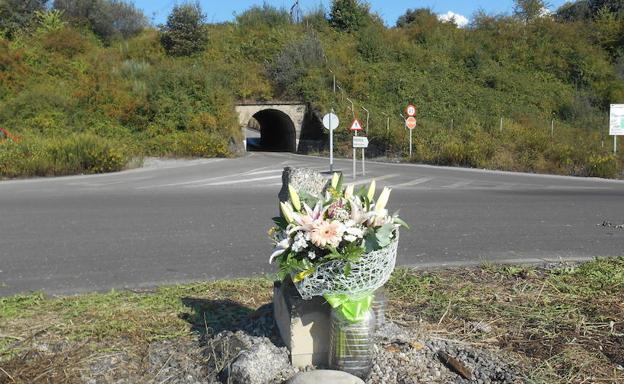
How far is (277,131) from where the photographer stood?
45.1 m

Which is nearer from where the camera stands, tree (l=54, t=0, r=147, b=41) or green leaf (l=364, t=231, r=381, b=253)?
green leaf (l=364, t=231, r=381, b=253)

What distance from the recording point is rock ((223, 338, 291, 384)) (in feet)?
10.6

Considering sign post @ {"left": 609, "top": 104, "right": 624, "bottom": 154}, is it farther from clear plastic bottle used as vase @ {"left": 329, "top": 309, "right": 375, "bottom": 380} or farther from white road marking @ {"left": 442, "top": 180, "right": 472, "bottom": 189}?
clear plastic bottle used as vase @ {"left": 329, "top": 309, "right": 375, "bottom": 380}

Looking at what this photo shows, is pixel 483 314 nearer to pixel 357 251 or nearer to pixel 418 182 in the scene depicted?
pixel 357 251

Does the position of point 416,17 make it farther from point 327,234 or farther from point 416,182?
point 327,234

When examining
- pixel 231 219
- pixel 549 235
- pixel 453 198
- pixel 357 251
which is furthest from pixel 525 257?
pixel 453 198

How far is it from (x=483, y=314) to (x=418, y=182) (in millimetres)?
14075

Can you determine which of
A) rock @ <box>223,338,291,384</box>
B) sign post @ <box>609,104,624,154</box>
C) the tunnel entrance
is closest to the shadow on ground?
rock @ <box>223,338,291,384</box>

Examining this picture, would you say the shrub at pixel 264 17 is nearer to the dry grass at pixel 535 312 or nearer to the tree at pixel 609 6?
the tree at pixel 609 6

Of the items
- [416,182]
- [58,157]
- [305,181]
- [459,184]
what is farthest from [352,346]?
[58,157]

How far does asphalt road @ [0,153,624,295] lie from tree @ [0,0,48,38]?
27.9 metres

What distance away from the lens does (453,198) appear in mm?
13812

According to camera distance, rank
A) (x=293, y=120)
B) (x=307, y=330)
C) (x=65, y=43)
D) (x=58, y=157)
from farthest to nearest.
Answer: (x=65, y=43) → (x=293, y=120) → (x=58, y=157) → (x=307, y=330)

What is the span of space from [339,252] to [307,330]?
560 mm
